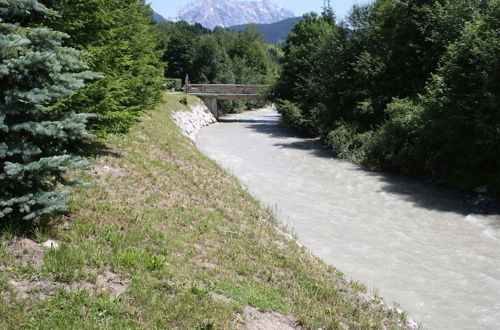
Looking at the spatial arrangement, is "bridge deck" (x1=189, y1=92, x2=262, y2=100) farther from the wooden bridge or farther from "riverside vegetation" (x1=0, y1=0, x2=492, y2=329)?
"riverside vegetation" (x1=0, y1=0, x2=492, y2=329)

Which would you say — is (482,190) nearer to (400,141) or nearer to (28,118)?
(400,141)

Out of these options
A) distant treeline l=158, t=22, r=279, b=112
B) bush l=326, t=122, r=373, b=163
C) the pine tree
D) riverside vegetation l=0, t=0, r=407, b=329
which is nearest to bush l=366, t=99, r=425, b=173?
bush l=326, t=122, r=373, b=163

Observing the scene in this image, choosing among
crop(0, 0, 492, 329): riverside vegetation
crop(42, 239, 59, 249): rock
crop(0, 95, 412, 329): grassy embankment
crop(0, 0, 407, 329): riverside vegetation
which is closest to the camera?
crop(0, 95, 412, 329): grassy embankment

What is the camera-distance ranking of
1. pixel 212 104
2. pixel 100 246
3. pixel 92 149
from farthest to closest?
pixel 212 104
pixel 92 149
pixel 100 246

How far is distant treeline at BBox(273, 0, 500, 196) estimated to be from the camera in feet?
59.1

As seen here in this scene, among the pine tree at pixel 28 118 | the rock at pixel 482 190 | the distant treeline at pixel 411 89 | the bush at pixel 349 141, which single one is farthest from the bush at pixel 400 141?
the pine tree at pixel 28 118

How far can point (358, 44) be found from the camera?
30516 millimetres

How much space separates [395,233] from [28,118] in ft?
37.9

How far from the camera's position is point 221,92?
53.3 meters

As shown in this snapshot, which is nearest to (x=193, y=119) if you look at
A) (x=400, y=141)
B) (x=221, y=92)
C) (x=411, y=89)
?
(x=221, y=92)

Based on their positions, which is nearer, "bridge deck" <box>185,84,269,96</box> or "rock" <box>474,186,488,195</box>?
"rock" <box>474,186,488,195</box>

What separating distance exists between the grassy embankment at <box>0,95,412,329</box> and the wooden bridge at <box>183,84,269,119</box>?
4029 centimetres

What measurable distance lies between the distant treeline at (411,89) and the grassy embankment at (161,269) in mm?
11882

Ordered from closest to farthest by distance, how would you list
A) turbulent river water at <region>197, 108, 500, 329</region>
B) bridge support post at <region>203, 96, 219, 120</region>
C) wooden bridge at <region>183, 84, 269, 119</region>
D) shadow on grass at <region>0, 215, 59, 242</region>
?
shadow on grass at <region>0, 215, 59, 242</region>, turbulent river water at <region>197, 108, 500, 329</region>, wooden bridge at <region>183, 84, 269, 119</region>, bridge support post at <region>203, 96, 219, 120</region>
